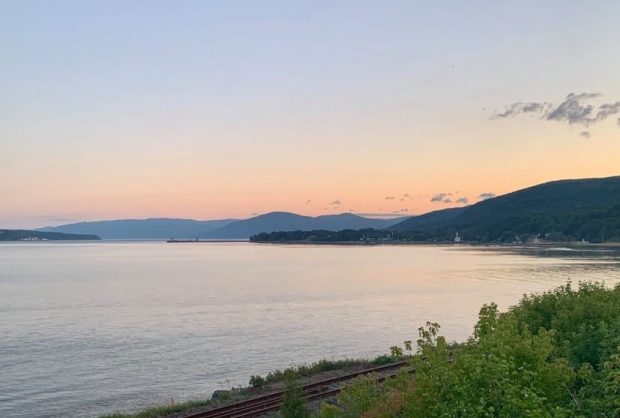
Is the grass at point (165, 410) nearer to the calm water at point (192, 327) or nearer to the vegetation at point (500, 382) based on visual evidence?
the calm water at point (192, 327)

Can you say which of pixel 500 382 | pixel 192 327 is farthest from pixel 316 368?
pixel 500 382

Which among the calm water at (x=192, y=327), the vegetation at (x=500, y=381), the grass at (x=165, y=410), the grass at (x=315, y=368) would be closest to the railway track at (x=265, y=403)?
the grass at (x=165, y=410)

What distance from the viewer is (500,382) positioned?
36.5 feet

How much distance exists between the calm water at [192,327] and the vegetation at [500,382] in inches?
841

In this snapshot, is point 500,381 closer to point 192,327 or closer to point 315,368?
point 315,368

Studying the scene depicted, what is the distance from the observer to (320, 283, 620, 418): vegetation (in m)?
11.0

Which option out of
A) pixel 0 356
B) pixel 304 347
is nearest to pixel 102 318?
pixel 0 356

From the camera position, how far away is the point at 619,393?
11.9 m

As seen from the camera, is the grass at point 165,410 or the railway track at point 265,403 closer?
the railway track at point 265,403

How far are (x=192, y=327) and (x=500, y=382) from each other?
162ft

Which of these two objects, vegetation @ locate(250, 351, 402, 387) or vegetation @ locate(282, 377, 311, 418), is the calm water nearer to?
vegetation @ locate(250, 351, 402, 387)

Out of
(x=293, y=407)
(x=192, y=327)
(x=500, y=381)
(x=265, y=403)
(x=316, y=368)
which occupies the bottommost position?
(x=192, y=327)

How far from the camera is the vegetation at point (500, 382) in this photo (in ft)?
36.2

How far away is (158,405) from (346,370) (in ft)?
36.2
